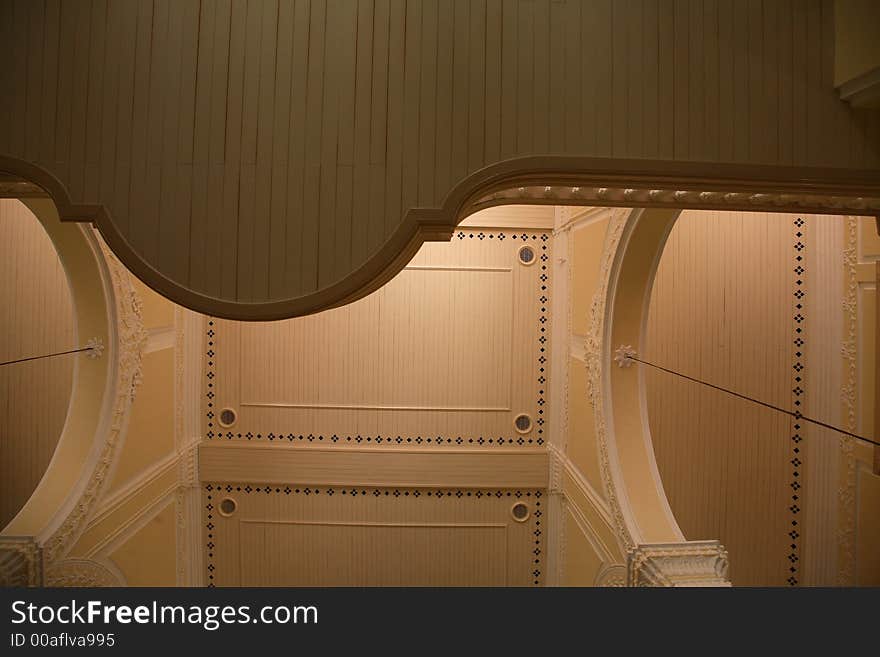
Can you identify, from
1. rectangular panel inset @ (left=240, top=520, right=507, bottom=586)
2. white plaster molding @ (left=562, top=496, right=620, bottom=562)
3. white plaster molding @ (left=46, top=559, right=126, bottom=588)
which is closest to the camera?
white plaster molding @ (left=46, top=559, right=126, bottom=588)

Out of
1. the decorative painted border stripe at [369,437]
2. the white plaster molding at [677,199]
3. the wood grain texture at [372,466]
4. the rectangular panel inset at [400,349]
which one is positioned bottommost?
the wood grain texture at [372,466]

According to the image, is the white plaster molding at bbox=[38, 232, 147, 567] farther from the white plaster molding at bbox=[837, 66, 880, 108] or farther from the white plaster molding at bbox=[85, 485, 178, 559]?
the white plaster molding at bbox=[837, 66, 880, 108]

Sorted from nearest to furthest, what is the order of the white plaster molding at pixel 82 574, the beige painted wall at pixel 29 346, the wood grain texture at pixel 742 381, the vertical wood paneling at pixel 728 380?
the white plaster molding at pixel 82 574 < the wood grain texture at pixel 742 381 < the vertical wood paneling at pixel 728 380 < the beige painted wall at pixel 29 346

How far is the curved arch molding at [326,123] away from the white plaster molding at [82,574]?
9.28ft

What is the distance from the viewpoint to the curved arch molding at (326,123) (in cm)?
171

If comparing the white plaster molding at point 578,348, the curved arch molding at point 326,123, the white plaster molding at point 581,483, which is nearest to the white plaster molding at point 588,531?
the white plaster molding at point 581,483

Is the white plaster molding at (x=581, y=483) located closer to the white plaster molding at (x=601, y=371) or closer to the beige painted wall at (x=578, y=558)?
the white plaster molding at (x=601, y=371)

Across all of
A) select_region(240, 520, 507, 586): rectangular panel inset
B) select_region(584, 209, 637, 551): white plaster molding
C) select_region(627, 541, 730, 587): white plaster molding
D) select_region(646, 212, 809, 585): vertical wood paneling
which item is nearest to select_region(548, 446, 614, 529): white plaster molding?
select_region(584, 209, 637, 551): white plaster molding

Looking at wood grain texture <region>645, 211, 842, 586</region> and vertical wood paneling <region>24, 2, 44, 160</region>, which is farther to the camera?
wood grain texture <region>645, 211, 842, 586</region>

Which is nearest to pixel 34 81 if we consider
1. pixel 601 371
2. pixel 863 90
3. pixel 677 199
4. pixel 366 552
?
pixel 677 199

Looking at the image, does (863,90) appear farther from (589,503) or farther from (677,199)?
(589,503)

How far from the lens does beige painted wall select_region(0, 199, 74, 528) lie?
4.89 meters

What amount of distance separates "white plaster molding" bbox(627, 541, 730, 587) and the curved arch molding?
82.7 inches

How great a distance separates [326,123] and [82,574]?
369 cm
